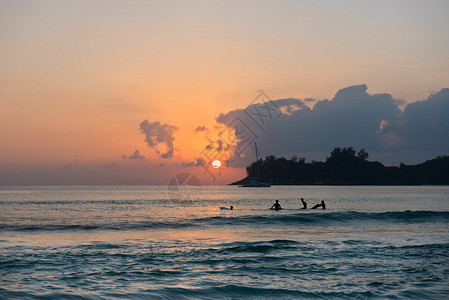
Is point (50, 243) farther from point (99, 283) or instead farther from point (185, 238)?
point (99, 283)

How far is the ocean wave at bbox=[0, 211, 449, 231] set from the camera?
44.9 metres

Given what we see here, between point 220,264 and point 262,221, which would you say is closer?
point 220,264

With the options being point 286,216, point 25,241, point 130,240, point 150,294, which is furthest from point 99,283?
point 286,216

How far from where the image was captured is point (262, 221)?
2056 inches

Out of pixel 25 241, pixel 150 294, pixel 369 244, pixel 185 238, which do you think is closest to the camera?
pixel 150 294

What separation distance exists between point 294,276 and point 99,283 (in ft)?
31.7

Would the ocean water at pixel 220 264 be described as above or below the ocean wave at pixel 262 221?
above

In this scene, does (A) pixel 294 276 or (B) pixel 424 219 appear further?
(B) pixel 424 219

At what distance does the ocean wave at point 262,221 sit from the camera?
1767 inches

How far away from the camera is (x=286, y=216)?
2231 inches

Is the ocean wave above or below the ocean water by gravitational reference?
below

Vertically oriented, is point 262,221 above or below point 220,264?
below

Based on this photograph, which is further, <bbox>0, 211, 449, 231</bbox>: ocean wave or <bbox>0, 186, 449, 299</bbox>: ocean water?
<bbox>0, 211, 449, 231</bbox>: ocean wave

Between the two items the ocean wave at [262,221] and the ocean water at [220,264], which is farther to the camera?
the ocean wave at [262,221]
